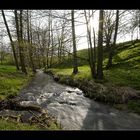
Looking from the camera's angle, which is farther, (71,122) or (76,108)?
(76,108)

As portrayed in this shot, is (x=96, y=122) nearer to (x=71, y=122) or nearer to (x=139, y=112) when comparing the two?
(x=71, y=122)

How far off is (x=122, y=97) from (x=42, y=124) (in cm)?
611

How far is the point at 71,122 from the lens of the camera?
33.6 ft

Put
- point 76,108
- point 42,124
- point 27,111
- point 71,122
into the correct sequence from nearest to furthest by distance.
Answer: point 42,124, point 71,122, point 27,111, point 76,108

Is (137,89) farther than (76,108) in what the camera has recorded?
Yes
